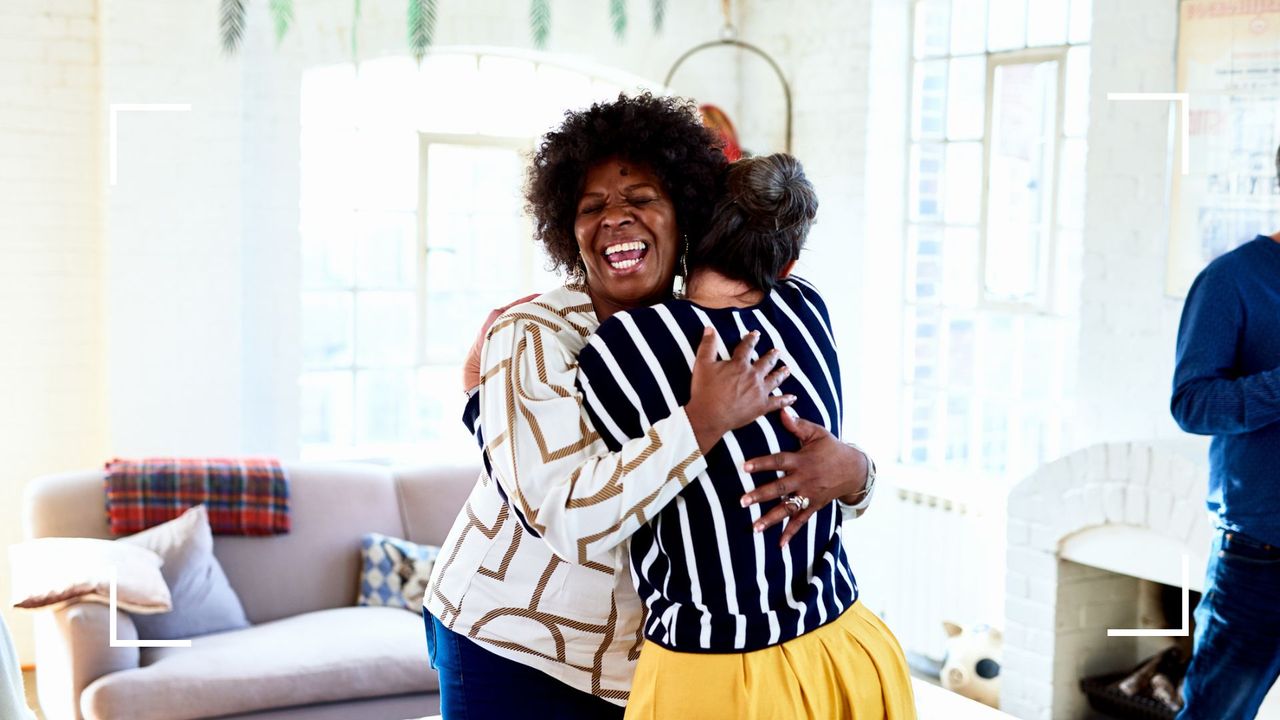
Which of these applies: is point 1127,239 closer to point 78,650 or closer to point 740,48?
point 740,48

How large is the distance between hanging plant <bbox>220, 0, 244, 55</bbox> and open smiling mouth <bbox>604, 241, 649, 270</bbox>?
3.97 metres

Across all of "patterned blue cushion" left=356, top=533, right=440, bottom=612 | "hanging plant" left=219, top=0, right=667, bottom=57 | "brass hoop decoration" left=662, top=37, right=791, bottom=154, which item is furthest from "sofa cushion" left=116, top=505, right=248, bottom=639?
"brass hoop decoration" left=662, top=37, right=791, bottom=154

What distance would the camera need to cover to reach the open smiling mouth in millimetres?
1764

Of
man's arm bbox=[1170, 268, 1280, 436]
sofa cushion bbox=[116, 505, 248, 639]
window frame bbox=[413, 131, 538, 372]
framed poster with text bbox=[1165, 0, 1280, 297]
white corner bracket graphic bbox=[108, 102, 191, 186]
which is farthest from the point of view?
window frame bbox=[413, 131, 538, 372]

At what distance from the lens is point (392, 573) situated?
4.54m

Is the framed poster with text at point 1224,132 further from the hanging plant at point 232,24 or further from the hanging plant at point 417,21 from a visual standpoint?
the hanging plant at point 232,24

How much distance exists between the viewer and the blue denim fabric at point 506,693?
72.5 inches

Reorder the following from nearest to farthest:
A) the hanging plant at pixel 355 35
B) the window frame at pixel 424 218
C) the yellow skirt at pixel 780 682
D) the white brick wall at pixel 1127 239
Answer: the yellow skirt at pixel 780 682, the white brick wall at pixel 1127 239, the hanging plant at pixel 355 35, the window frame at pixel 424 218

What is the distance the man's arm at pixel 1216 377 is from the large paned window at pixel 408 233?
3392mm

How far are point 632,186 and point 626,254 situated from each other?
0.10 metres

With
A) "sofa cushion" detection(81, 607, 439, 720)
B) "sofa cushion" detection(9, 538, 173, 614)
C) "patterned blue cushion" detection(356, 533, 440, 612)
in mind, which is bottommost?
"sofa cushion" detection(81, 607, 439, 720)

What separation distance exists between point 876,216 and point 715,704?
4466 millimetres

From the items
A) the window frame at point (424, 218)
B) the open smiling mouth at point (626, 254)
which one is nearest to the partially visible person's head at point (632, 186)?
the open smiling mouth at point (626, 254)

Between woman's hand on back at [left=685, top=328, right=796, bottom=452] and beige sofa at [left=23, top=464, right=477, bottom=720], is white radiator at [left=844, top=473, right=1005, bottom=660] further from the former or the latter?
woman's hand on back at [left=685, top=328, right=796, bottom=452]
